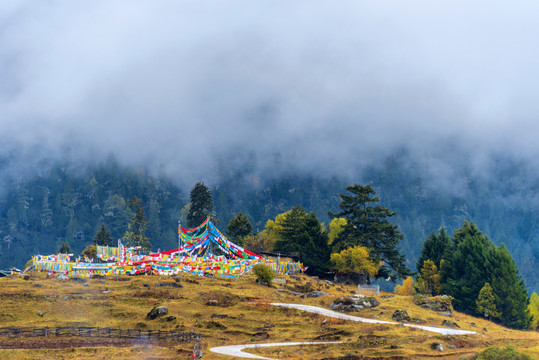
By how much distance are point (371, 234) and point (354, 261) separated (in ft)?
33.4

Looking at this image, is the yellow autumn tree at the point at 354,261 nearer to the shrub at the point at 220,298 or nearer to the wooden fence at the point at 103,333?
the shrub at the point at 220,298

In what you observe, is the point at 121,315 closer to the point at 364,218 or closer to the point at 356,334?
the point at 356,334

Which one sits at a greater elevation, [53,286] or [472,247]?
[472,247]

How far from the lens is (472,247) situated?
96.6 m

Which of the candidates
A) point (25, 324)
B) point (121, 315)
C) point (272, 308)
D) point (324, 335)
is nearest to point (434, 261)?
point (272, 308)

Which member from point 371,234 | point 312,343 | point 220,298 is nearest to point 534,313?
point 371,234

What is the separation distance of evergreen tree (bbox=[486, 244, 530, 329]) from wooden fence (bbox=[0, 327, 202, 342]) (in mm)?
57905

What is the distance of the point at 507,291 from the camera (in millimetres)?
90812

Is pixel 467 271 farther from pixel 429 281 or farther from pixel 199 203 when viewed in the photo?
pixel 199 203

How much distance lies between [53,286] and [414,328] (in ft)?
146

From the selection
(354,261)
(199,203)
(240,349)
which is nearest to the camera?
(240,349)

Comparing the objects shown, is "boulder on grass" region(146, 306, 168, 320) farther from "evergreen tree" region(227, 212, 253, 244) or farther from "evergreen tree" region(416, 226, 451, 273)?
"evergreen tree" region(227, 212, 253, 244)

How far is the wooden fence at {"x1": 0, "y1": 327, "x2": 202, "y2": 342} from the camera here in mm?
49250

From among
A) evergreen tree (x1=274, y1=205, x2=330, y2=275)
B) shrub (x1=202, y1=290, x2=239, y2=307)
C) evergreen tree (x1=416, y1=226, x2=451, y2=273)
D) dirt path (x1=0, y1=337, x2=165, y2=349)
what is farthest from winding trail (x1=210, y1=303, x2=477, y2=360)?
evergreen tree (x1=416, y1=226, x2=451, y2=273)
